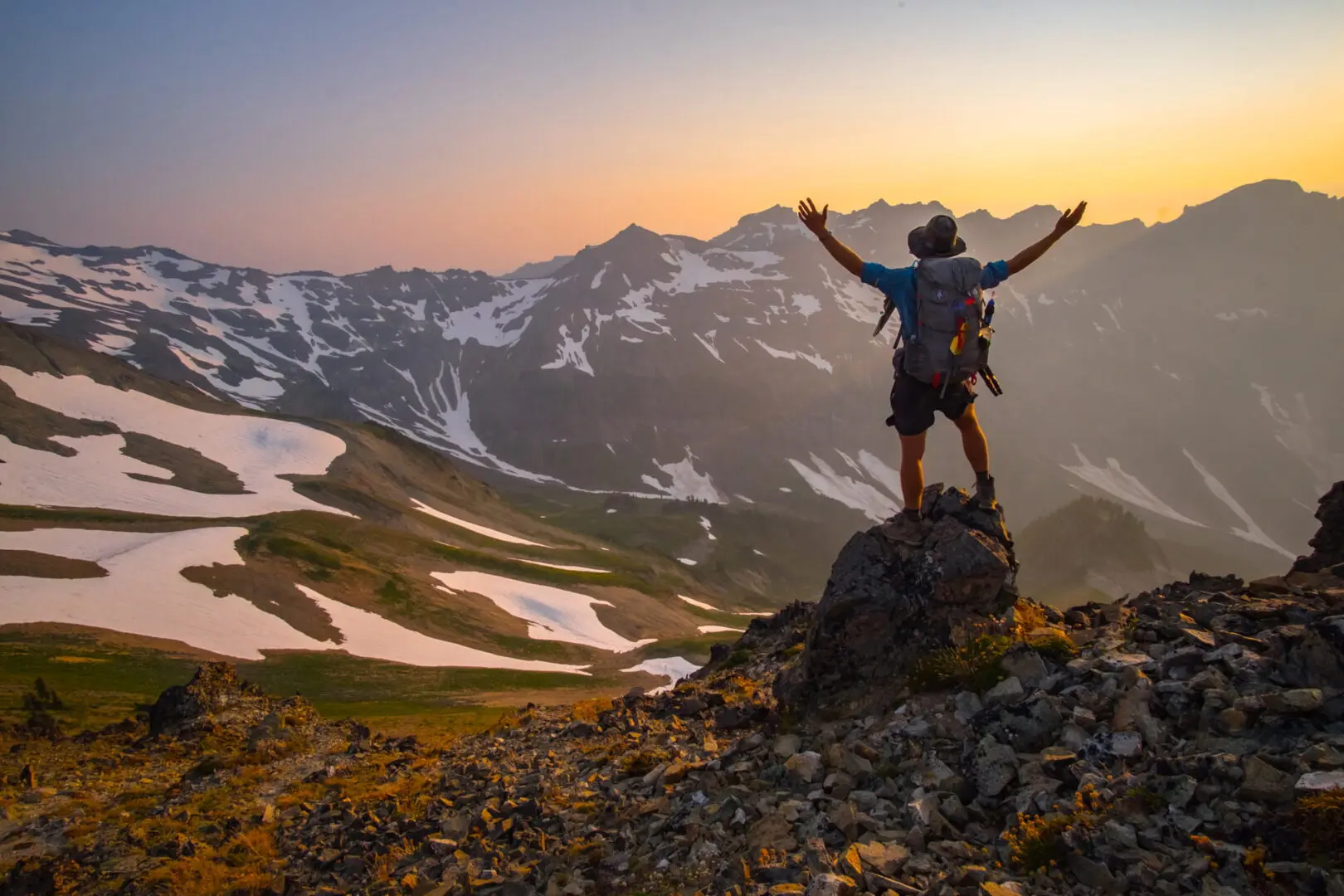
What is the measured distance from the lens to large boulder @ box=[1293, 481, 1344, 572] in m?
13.2

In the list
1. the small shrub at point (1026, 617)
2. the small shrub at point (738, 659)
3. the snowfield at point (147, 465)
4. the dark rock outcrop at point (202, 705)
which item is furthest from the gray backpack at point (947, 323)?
the snowfield at point (147, 465)

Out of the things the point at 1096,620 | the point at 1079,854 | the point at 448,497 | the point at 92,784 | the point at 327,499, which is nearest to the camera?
the point at 1079,854

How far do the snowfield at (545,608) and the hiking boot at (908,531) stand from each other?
6819cm

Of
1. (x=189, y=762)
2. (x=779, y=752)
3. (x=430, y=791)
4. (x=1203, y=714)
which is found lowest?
(x=189, y=762)

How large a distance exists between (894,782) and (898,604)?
11.7ft

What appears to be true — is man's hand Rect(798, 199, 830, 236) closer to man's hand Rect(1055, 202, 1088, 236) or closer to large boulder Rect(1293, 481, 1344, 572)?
man's hand Rect(1055, 202, 1088, 236)

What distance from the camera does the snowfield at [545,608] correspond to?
264ft

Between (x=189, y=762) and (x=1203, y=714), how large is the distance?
999 inches

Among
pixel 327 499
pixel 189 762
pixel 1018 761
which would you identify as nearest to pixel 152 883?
pixel 189 762

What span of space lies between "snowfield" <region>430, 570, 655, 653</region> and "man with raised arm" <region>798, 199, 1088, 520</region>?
69886 mm

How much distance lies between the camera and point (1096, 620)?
12.1m

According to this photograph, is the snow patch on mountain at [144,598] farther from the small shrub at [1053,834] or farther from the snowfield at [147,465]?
the small shrub at [1053,834]

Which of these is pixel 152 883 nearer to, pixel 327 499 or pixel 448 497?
pixel 327 499

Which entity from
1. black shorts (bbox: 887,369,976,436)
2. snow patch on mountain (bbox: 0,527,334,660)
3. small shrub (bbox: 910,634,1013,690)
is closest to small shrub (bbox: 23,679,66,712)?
snow patch on mountain (bbox: 0,527,334,660)
